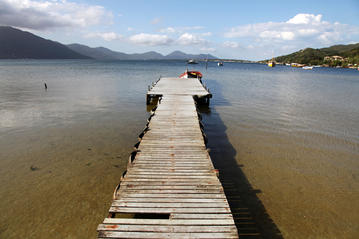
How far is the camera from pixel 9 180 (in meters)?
9.37

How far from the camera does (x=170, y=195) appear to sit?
649cm

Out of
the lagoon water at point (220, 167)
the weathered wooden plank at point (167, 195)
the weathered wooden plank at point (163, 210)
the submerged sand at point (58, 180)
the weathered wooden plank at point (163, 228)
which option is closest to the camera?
the weathered wooden plank at point (163, 228)

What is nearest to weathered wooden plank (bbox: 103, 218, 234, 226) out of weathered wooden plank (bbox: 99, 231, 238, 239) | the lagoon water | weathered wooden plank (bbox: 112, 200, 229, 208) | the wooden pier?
the wooden pier

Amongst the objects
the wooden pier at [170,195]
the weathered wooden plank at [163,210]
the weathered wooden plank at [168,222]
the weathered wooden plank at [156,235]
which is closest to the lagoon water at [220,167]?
the wooden pier at [170,195]

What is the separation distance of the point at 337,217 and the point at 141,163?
8.05 metres

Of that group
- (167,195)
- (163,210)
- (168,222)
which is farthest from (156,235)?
(167,195)

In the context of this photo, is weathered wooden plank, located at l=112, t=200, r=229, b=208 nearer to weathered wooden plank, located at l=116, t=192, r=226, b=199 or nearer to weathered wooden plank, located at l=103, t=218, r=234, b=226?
weathered wooden plank, located at l=116, t=192, r=226, b=199

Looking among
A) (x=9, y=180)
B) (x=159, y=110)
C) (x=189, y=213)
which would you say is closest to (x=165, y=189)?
(x=189, y=213)

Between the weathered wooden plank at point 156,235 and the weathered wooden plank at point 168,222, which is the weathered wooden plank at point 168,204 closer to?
the weathered wooden plank at point 168,222

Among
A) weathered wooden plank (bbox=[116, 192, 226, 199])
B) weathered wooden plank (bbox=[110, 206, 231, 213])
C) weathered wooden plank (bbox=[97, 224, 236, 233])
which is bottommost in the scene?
Answer: weathered wooden plank (bbox=[97, 224, 236, 233])

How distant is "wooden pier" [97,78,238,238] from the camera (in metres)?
5.20

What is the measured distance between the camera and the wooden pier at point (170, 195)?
5.20m

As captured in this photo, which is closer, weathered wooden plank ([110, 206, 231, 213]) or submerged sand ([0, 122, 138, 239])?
weathered wooden plank ([110, 206, 231, 213])

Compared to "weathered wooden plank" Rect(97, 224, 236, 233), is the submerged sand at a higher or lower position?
lower
